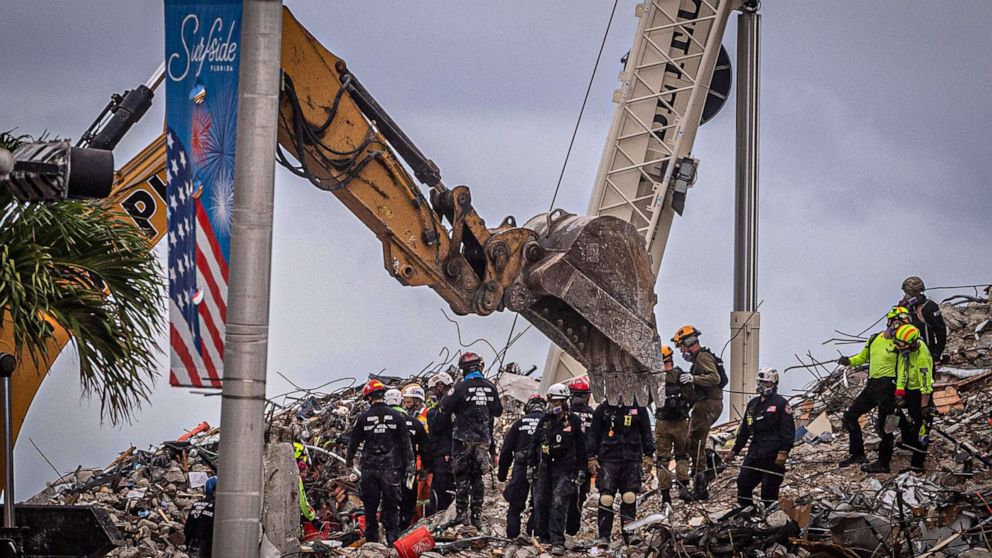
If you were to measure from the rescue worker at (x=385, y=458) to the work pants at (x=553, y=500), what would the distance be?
4.97 ft

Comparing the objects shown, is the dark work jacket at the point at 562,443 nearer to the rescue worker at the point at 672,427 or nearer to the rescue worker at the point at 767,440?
the rescue worker at the point at 672,427

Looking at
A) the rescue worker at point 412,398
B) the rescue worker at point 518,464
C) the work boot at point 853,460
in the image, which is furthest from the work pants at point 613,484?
the work boot at point 853,460

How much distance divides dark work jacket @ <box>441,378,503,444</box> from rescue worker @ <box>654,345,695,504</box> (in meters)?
2.29

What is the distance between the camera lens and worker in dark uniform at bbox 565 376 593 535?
16672 mm

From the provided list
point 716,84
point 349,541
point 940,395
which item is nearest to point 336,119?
point 349,541

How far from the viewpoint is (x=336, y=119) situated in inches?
497

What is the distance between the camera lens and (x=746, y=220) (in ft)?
81.2

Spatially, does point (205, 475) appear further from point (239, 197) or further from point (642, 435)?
point (239, 197)

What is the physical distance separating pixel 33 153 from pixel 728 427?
17767 millimetres

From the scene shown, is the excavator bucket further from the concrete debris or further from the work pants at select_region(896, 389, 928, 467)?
the work pants at select_region(896, 389, 928, 467)

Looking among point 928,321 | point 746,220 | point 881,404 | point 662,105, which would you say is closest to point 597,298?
point 881,404

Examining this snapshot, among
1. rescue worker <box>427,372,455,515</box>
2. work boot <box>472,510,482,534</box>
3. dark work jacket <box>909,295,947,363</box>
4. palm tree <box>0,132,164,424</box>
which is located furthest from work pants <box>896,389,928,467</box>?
palm tree <box>0,132,164,424</box>

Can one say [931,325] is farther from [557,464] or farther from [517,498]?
[517,498]

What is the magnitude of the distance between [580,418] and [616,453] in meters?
0.60
